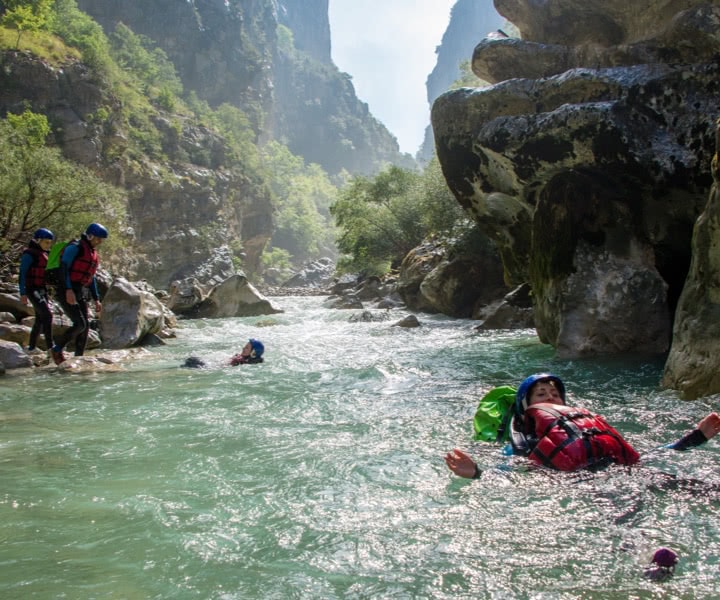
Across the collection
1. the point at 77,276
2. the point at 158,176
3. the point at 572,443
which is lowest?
the point at 572,443

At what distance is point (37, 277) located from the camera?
9.14m

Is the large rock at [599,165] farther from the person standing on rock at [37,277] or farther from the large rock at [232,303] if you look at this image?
the large rock at [232,303]

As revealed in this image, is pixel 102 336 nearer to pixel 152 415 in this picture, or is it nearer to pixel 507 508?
pixel 152 415

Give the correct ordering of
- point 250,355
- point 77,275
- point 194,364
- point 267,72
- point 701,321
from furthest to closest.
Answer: point 267,72
point 250,355
point 194,364
point 77,275
point 701,321

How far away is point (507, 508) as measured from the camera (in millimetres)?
3469

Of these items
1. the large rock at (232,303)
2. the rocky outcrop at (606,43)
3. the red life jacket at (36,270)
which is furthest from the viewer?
the large rock at (232,303)

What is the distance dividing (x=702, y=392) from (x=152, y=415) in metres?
6.13

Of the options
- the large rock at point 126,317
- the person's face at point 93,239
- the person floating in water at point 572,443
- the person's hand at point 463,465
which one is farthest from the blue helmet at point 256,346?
the person's hand at point 463,465

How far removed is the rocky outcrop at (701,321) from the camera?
6.27m

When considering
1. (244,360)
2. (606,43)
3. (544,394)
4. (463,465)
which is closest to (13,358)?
(244,360)

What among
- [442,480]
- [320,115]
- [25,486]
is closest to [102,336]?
[25,486]

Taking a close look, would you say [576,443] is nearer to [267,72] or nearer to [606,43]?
[606,43]

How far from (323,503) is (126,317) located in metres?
10.4

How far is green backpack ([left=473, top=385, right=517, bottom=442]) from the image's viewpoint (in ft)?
16.2
